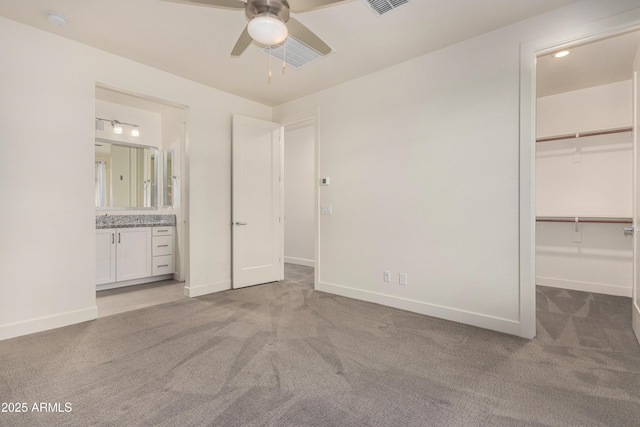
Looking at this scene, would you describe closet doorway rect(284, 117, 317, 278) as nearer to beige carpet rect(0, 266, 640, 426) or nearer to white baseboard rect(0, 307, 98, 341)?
beige carpet rect(0, 266, 640, 426)

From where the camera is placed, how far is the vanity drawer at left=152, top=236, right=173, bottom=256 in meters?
4.69

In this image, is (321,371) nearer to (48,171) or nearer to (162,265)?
(48,171)

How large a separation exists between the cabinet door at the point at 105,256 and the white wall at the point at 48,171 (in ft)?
4.17

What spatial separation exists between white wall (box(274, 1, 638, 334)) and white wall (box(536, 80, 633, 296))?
227 centimetres

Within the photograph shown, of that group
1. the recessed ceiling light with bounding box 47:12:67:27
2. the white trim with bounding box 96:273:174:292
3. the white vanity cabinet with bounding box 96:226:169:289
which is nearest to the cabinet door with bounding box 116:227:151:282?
the white vanity cabinet with bounding box 96:226:169:289

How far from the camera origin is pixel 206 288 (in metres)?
3.97

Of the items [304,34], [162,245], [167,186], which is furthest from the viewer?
Answer: [167,186]

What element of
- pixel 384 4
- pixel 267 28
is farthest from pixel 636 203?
pixel 267 28

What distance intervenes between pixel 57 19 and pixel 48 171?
1282 millimetres

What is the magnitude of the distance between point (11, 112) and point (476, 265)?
14.1ft

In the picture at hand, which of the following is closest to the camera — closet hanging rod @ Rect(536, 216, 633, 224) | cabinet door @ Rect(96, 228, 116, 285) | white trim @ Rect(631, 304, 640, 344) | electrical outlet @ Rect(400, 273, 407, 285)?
white trim @ Rect(631, 304, 640, 344)

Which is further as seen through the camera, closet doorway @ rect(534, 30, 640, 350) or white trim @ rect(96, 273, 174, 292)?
white trim @ rect(96, 273, 174, 292)

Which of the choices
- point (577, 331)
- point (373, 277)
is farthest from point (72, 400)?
point (577, 331)

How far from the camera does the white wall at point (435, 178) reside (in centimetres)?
269
